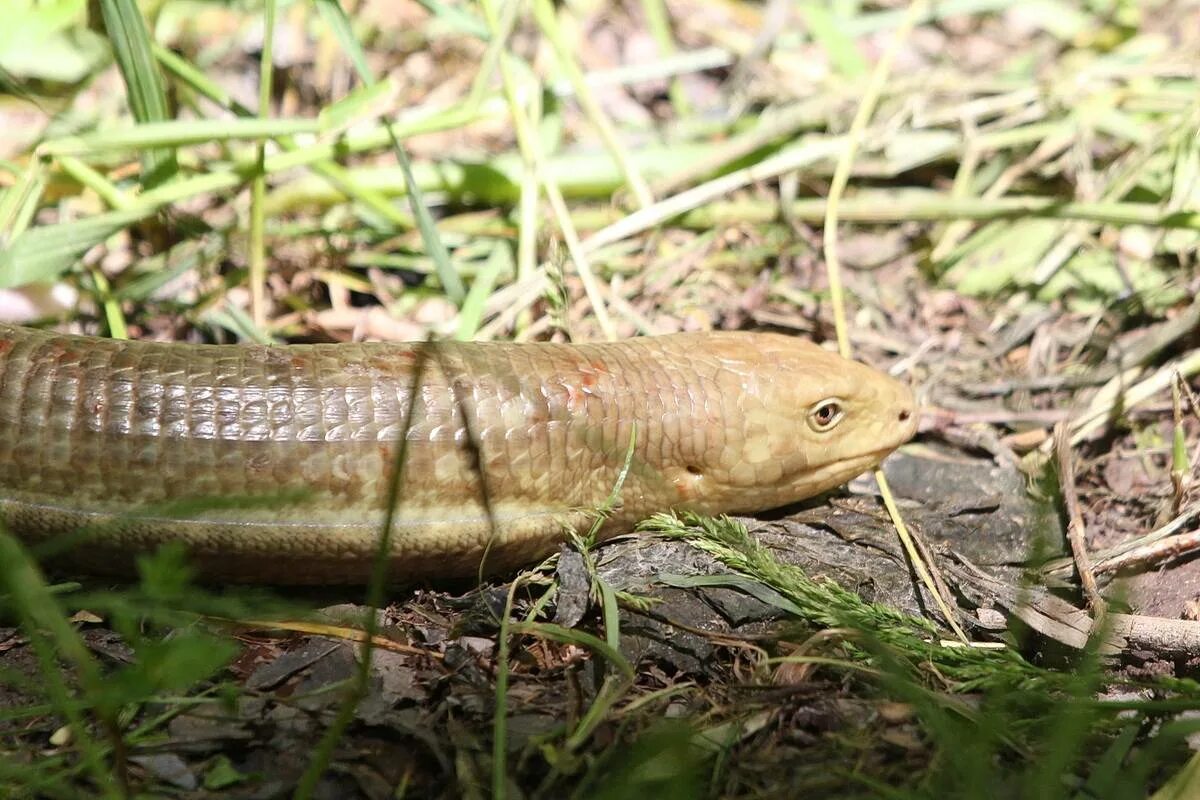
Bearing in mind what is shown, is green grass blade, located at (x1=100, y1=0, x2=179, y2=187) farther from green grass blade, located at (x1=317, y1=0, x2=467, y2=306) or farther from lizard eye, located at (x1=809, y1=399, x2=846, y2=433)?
lizard eye, located at (x1=809, y1=399, x2=846, y2=433)

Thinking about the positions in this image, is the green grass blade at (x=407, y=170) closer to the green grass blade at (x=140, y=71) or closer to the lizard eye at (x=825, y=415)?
the green grass blade at (x=140, y=71)

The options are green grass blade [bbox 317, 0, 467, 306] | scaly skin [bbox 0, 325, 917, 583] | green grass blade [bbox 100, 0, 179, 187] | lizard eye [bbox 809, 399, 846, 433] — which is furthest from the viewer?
green grass blade [bbox 317, 0, 467, 306]

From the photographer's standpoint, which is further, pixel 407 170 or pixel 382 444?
pixel 407 170

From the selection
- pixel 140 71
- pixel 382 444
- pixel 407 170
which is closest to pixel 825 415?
pixel 382 444

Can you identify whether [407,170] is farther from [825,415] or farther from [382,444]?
[825,415]

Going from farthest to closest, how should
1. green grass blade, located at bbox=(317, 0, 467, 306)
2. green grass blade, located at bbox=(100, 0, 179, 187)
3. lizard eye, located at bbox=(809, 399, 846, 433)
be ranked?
green grass blade, located at bbox=(317, 0, 467, 306) → green grass blade, located at bbox=(100, 0, 179, 187) → lizard eye, located at bbox=(809, 399, 846, 433)

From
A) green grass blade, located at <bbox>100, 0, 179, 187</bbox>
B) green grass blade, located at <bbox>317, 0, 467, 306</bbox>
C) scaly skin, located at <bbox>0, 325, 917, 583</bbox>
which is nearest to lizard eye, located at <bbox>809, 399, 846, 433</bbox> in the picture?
scaly skin, located at <bbox>0, 325, 917, 583</bbox>

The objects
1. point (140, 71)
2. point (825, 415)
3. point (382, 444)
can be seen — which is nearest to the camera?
point (382, 444)

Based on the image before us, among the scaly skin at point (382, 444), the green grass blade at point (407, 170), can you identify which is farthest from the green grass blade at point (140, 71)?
the scaly skin at point (382, 444)
